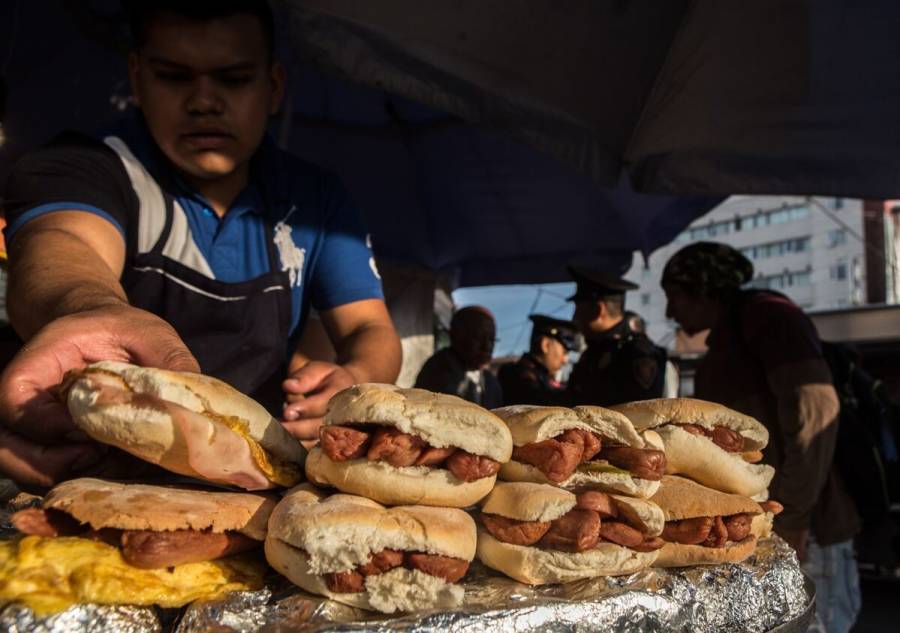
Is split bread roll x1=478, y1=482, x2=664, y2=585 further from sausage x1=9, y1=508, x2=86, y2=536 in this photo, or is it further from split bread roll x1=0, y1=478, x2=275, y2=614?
sausage x1=9, y1=508, x2=86, y2=536

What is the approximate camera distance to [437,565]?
1.16 meters

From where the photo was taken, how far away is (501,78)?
338 cm

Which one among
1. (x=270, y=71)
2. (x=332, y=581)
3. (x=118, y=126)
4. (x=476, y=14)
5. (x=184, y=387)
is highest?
(x=476, y=14)

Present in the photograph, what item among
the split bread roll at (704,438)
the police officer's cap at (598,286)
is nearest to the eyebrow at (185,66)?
the split bread roll at (704,438)

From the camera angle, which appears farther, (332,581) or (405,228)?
(405,228)

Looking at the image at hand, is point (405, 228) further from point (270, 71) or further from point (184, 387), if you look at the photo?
point (184, 387)

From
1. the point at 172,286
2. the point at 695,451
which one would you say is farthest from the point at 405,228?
the point at 695,451

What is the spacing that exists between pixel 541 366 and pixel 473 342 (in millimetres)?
747

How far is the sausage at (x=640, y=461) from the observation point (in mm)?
1437

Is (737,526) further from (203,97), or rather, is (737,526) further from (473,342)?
(473,342)

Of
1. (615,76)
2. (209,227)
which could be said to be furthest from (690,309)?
(209,227)

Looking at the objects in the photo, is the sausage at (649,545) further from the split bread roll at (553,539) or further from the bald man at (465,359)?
the bald man at (465,359)

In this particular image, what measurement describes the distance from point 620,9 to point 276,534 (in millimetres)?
3008

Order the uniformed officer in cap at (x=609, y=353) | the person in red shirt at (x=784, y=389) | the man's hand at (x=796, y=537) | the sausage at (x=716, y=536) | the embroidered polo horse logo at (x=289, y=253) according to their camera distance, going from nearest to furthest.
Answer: the sausage at (x=716, y=536), the embroidered polo horse logo at (x=289, y=253), the person in red shirt at (x=784, y=389), the man's hand at (x=796, y=537), the uniformed officer in cap at (x=609, y=353)
